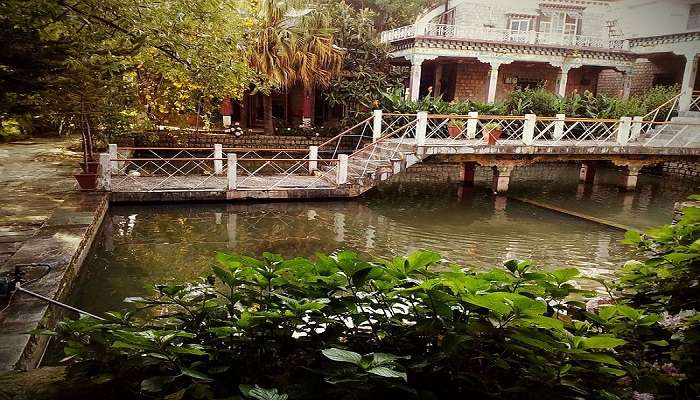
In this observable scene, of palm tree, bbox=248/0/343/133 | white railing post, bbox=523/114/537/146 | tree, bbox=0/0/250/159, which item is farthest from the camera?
palm tree, bbox=248/0/343/133

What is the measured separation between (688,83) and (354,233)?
1877 centimetres

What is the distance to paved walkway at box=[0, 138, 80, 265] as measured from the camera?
6.90m

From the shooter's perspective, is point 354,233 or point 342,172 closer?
point 354,233

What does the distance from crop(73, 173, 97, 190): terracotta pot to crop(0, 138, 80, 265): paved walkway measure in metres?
0.37

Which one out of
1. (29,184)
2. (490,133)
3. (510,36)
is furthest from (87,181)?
(510,36)

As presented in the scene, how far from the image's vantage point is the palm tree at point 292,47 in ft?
55.4

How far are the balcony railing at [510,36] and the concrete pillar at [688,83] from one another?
312cm

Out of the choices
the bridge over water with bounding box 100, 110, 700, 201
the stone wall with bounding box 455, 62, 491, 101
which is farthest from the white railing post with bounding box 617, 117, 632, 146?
the stone wall with bounding box 455, 62, 491, 101

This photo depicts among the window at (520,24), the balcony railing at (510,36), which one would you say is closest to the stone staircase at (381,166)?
the balcony railing at (510,36)

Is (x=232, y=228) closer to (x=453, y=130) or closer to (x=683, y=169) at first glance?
(x=453, y=130)

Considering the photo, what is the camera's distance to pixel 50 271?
5.20 metres

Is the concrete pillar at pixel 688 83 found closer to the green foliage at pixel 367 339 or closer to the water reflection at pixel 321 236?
the water reflection at pixel 321 236

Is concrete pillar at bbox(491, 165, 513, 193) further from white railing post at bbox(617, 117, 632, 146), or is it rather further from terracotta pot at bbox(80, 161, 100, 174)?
terracotta pot at bbox(80, 161, 100, 174)

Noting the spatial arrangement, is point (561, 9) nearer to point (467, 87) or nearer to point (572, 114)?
point (467, 87)
